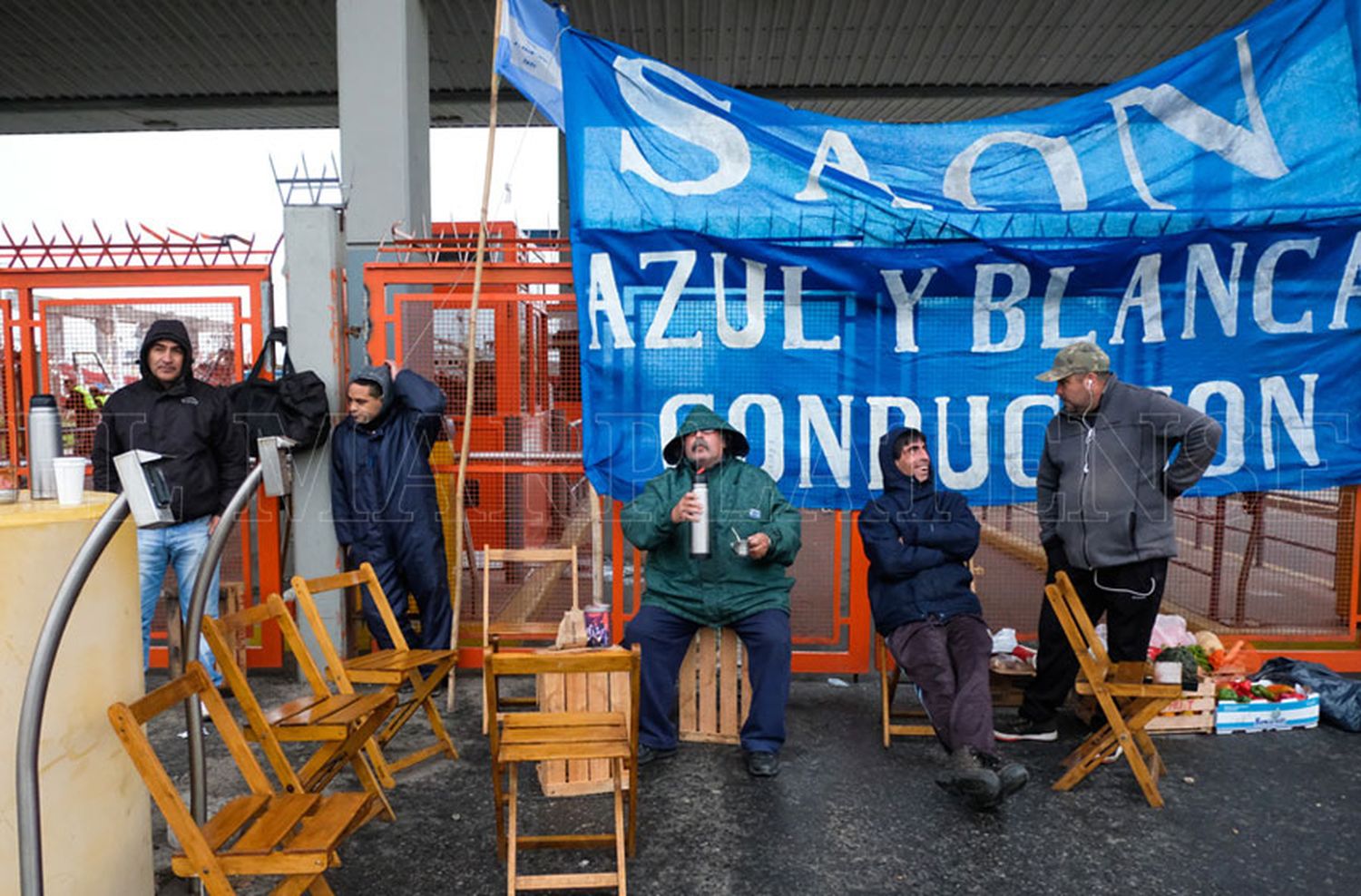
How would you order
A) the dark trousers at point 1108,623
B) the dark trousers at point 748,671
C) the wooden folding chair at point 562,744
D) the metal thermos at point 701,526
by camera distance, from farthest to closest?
the dark trousers at point 1108,623, the dark trousers at point 748,671, the metal thermos at point 701,526, the wooden folding chair at point 562,744

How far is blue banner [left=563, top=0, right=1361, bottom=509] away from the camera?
4.93 metres

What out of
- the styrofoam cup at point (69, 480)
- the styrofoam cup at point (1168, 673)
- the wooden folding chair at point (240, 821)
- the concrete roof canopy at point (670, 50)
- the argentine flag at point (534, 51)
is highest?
the concrete roof canopy at point (670, 50)

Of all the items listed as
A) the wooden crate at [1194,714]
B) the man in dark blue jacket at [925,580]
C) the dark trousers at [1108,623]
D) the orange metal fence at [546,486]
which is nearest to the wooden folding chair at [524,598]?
the orange metal fence at [546,486]

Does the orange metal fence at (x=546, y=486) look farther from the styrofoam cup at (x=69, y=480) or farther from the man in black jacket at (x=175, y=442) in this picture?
the styrofoam cup at (x=69, y=480)

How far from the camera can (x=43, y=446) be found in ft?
9.70

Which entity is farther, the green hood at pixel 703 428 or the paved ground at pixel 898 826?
the green hood at pixel 703 428

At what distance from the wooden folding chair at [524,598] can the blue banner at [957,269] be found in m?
0.61

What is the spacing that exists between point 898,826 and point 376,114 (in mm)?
7693

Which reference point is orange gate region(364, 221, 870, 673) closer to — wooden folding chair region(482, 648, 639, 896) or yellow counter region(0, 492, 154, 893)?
wooden folding chair region(482, 648, 639, 896)

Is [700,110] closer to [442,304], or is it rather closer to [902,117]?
[442,304]

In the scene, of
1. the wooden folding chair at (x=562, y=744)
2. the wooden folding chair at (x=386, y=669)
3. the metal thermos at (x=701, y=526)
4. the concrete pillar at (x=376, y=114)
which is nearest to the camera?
the wooden folding chair at (x=562, y=744)

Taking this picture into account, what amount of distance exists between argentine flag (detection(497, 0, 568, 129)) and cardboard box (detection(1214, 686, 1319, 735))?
15.6ft

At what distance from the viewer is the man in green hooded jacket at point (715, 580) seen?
4.20 meters

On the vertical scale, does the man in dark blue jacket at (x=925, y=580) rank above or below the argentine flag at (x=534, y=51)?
below
